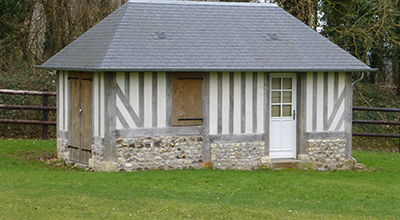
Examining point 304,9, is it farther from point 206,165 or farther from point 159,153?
point 159,153

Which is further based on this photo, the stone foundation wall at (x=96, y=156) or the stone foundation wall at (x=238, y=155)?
the stone foundation wall at (x=238, y=155)

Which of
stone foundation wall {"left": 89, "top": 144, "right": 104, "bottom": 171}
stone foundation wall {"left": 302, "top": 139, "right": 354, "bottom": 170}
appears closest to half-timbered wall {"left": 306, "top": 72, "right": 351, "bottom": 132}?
stone foundation wall {"left": 302, "top": 139, "right": 354, "bottom": 170}

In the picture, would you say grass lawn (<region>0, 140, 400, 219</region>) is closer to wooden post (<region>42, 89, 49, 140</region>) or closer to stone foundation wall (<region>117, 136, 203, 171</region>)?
stone foundation wall (<region>117, 136, 203, 171</region>)

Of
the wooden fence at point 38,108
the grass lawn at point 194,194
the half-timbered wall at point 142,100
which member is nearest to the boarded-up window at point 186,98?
the half-timbered wall at point 142,100

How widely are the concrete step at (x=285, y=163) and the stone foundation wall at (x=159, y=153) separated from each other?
1.69m

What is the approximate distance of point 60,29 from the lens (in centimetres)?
2064

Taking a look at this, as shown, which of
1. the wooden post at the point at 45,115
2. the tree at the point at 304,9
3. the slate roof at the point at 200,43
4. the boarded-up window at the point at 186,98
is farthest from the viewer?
the tree at the point at 304,9

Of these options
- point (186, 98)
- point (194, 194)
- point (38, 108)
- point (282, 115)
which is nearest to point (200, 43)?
point (186, 98)

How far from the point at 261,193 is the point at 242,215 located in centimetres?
165

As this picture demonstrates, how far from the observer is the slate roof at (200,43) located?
38.5 feet

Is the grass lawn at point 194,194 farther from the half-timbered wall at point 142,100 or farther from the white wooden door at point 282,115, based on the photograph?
the half-timbered wall at point 142,100

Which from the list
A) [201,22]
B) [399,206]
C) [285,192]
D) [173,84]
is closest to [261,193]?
[285,192]

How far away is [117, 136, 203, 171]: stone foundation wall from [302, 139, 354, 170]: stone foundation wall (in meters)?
2.61

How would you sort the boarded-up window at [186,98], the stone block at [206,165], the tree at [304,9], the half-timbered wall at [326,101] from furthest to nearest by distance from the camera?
the tree at [304,9]
the half-timbered wall at [326,101]
the stone block at [206,165]
the boarded-up window at [186,98]
